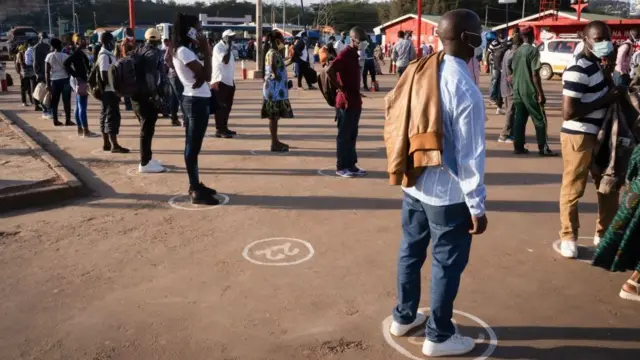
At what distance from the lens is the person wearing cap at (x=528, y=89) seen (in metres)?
7.71

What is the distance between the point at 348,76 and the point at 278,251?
2913 mm

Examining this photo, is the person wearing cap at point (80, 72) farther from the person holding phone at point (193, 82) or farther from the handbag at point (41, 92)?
the person holding phone at point (193, 82)

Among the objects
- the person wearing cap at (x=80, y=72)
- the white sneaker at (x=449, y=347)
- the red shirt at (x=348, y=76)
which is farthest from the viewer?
the person wearing cap at (x=80, y=72)

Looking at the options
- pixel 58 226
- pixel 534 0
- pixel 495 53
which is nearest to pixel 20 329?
pixel 58 226

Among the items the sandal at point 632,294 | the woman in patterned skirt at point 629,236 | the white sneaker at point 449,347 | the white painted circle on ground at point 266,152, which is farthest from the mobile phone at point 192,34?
the sandal at point 632,294

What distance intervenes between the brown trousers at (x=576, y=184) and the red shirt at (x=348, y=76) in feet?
9.40

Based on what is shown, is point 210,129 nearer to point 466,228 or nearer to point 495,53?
point 495,53

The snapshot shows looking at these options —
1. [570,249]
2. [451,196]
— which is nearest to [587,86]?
[570,249]

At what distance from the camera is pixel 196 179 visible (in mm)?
6016

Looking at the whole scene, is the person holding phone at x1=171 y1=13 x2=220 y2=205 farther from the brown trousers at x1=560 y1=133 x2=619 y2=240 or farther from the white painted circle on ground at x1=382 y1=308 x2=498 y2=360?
the brown trousers at x1=560 y1=133 x2=619 y2=240

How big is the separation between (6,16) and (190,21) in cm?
9938

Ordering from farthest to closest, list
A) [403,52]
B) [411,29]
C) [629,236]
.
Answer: [411,29]
[403,52]
[629,236]

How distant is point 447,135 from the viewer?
283cm

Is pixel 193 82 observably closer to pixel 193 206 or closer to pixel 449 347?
pixel 193 206
